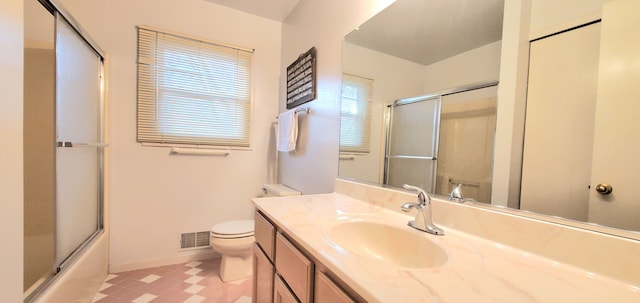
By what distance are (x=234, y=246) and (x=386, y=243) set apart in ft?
4.21

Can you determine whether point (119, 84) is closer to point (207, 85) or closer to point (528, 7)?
point (207, 85)

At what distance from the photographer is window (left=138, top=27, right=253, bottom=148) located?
2.01m

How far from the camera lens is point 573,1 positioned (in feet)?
2.17

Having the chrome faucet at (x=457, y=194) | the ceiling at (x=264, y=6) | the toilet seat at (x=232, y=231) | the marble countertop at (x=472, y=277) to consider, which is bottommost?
the toilet seat at (x=232, y=231)

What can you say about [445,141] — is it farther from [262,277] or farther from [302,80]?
[302,80]

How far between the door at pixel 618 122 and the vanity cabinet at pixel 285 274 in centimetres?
68

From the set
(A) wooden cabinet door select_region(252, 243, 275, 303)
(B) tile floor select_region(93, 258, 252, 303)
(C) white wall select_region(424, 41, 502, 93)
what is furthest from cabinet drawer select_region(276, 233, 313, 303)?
(B) tile floor select_region(93, 258, 252, 303)

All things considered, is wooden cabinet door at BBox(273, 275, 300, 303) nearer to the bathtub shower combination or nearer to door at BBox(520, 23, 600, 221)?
door at BBox(520, 23, 600, 221)

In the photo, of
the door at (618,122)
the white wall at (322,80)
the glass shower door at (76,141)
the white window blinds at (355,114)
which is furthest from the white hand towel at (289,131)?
the door at (618,122)

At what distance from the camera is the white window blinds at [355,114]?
4.67 feet

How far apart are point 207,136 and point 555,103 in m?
2.32

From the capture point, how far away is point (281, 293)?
3.07 feet

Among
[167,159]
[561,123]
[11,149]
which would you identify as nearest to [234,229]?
[167,159]

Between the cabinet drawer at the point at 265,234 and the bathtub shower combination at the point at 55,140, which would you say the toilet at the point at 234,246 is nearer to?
the cabinet drawer at the point at 265,234
